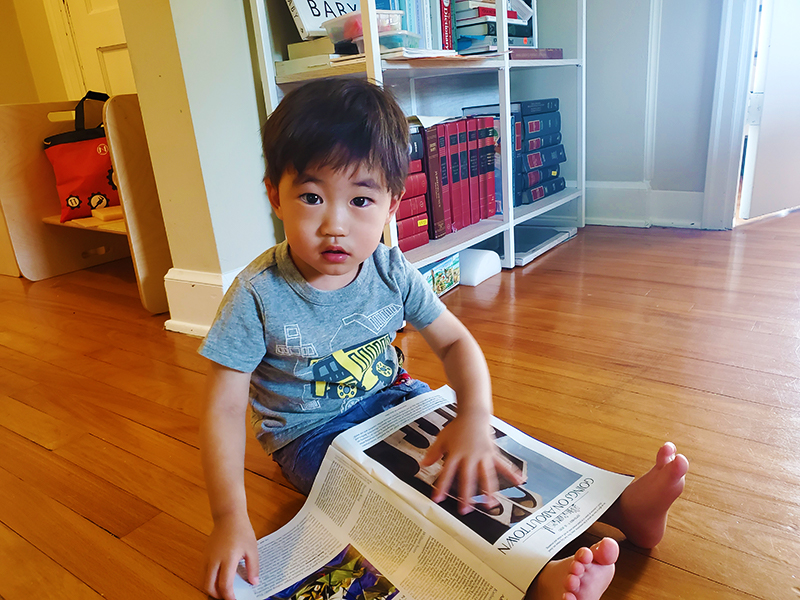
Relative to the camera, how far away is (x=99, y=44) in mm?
2021

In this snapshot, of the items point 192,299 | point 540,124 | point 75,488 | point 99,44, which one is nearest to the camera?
point 75,488

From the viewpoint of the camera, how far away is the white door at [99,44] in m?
1.93

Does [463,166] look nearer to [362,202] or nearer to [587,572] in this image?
[362,202]

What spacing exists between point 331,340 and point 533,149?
1.39m

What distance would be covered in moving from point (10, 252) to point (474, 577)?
201 centimetres

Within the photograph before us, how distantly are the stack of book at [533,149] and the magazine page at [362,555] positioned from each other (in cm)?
125

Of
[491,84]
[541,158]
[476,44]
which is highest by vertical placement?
[476,44]

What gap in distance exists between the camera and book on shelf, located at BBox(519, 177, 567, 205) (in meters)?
1.83

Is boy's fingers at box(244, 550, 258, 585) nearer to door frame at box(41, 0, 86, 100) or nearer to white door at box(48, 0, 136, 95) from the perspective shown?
white door at box(48, 0, 136, 95)

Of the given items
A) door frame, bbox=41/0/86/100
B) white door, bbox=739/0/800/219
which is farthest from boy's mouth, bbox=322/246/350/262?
door frame, bbox=41/0/86/100

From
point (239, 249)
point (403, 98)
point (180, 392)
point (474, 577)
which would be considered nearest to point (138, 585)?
point (474, 577)

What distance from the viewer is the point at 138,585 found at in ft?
2.02

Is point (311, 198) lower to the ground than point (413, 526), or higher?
higher

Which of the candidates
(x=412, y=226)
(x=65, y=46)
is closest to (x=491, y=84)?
(x=412, y=226)
